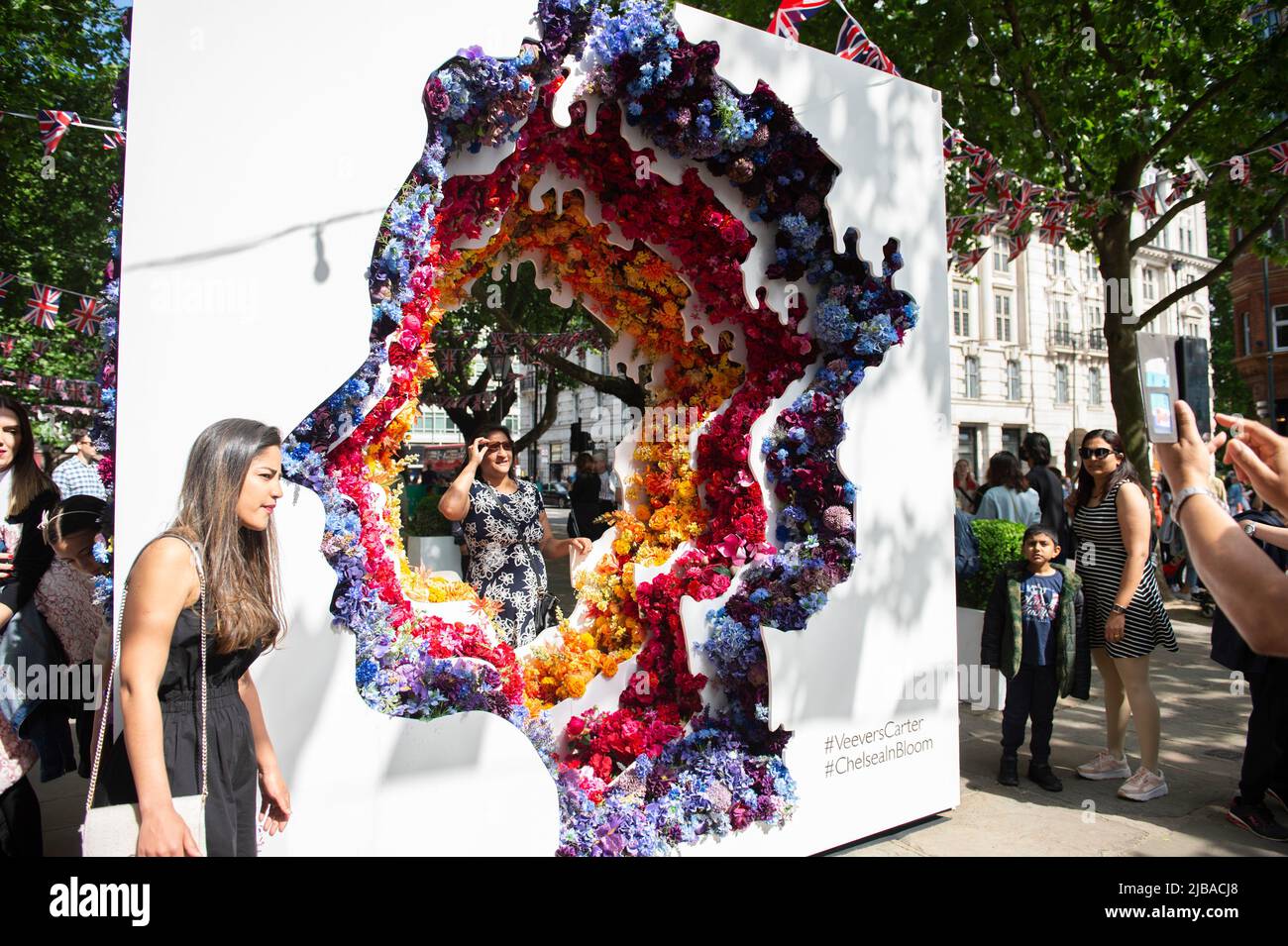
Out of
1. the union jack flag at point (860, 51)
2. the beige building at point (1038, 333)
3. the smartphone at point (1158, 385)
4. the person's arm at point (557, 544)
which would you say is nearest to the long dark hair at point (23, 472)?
the person's arm at point (557, 544)

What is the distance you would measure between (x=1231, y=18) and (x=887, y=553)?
24.3 feet

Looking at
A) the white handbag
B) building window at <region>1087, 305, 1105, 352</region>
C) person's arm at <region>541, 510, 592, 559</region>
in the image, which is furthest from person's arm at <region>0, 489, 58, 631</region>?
building window at <region>1087, 305, 1105, 352</region>

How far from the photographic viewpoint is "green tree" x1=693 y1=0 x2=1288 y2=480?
27.4ft

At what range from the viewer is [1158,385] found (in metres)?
2.00

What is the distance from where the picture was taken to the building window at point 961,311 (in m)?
34.2

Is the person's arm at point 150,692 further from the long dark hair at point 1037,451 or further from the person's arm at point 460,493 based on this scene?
the long dark hair at point 1037,451

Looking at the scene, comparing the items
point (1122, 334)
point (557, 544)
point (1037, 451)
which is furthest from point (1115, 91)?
point (557, 544)

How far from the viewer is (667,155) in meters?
4.03

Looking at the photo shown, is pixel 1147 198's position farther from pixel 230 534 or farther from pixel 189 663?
pixel 189 663

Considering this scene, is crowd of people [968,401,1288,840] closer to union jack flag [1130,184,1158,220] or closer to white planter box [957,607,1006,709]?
white planter box [957,607,1006,709]

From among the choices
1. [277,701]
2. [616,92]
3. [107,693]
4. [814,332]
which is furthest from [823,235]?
[107,693]

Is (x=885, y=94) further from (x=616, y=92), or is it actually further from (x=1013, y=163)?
(x=1013, y=163)

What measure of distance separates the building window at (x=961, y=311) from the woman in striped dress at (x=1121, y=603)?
102ft

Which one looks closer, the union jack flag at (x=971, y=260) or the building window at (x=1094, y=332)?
the union jack flag at (x=971, y=260)
